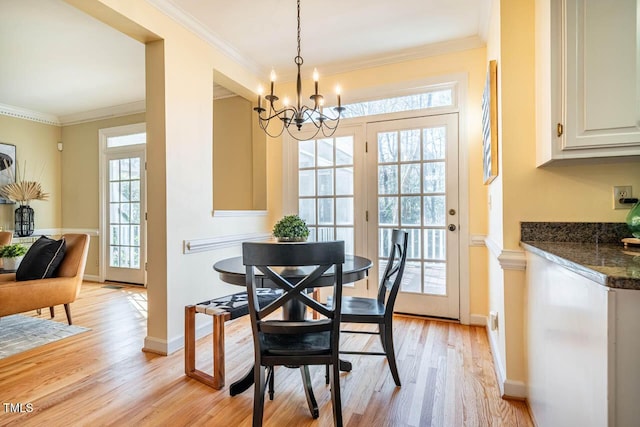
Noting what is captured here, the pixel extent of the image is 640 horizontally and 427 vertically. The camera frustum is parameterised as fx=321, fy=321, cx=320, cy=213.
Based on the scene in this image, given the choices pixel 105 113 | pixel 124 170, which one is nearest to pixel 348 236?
pixel 124 170

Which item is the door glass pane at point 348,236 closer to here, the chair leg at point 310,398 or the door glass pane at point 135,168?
the chair leg at point 310,398

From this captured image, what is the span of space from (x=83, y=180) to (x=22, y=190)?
728 mm

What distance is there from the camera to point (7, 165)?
4582mm

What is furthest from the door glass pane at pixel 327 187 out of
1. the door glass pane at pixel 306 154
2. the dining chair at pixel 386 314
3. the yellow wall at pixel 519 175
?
the yellow wall at pixel 519 175

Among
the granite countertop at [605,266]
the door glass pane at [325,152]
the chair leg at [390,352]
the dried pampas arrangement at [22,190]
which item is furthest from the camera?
the dried pampas arrangement at [22,190]

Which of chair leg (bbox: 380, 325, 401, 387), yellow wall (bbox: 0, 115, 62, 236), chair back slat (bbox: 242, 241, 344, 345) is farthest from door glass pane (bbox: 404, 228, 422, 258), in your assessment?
yellow wall (bbox: 0, 115, 62, 236)

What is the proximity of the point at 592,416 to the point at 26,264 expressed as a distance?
3.84 meters

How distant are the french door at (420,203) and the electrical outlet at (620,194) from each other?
4.78 feet

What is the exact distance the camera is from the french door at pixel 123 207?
463cm

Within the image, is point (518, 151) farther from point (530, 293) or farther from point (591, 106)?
point (530, 293)

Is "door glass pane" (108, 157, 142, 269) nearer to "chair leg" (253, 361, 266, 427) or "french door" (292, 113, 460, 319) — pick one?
"french door" (292, 113, 460, 319)

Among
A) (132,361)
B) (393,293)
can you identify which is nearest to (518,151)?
Answer: (393,293)

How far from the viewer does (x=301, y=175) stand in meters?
3.68

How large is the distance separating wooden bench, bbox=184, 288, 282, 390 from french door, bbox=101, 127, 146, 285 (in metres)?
3.05
